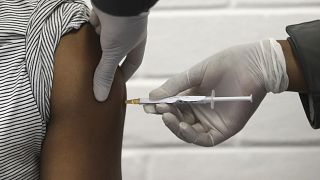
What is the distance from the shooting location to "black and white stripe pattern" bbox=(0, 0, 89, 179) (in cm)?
73

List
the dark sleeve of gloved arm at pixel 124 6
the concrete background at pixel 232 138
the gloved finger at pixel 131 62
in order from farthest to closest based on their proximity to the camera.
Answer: the concrete background at pixel 232 138
the gloved finger at pixel 131 62
the dark sleeve of gloved arm at pixel 124 6

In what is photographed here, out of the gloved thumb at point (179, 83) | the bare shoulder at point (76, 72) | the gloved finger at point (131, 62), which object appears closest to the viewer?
the bare shoulder at point (76, 72)

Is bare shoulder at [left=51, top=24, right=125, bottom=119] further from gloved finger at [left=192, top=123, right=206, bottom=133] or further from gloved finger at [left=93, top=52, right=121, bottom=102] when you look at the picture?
gloved finger at [left=192, top=123, right=206, bottom=133]

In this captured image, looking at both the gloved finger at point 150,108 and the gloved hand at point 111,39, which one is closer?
the gloved hand at point 111,39

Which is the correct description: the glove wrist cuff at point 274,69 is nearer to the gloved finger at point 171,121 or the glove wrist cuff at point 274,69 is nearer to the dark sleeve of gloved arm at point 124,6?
the gloved finger at point 171,121

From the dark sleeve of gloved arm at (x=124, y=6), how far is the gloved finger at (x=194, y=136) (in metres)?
0.42

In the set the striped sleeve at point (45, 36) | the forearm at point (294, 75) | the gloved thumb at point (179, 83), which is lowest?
the gloved thumb at point (179, 83)

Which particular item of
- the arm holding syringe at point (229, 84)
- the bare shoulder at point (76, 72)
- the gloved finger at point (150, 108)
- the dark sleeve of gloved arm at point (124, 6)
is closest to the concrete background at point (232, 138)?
the arm holding syringe at point (229, 84)

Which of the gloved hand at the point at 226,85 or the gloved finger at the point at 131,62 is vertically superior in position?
A: the gloved finger at the point at 131,62

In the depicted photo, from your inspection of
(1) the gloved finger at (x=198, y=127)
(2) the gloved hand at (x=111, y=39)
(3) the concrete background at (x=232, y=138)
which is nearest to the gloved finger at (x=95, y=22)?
(2) the gloved hand at (x=111, y=39)

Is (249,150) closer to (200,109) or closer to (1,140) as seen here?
(200,109)

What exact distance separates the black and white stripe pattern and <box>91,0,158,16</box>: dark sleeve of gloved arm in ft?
0.42

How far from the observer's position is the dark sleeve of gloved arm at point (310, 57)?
1.03 metres

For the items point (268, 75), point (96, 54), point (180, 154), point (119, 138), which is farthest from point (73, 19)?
point (180, 154)
